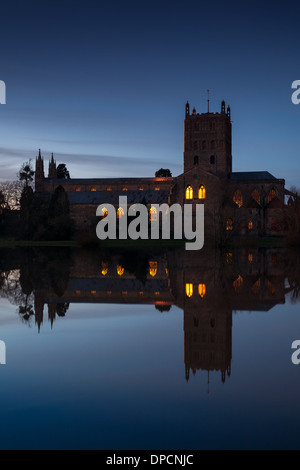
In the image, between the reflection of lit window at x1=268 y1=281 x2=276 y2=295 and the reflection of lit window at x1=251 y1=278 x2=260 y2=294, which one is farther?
the reflection of lit window at x1=268 y1=281 x2=276 y2=295

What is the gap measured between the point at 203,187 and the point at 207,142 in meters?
15.1

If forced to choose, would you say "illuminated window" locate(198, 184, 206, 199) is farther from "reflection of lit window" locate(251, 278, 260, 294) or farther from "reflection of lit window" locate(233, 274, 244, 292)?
"reflection of lit window" locate(251, 278, 260, 294)

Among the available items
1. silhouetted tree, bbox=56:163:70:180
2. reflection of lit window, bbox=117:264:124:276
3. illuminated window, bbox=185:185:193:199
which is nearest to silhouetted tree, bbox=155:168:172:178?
silhouetted tree, bbox=56:163:70:180

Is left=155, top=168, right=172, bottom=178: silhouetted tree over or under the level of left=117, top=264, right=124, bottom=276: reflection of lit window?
over

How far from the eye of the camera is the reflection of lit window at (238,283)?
19.4 meters

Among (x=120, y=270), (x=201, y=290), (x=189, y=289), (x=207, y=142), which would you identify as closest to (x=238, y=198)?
(x=207, y=142)

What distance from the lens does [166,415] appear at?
22.3ft

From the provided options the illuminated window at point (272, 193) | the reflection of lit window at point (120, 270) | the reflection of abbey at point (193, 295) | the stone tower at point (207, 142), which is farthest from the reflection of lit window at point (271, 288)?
the stone tower at point (207, 142)

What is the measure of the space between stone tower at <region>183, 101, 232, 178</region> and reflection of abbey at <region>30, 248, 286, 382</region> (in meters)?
74.1

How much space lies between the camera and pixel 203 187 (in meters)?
90.2

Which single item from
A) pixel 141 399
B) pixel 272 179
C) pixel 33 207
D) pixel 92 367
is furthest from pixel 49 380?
pixel 272 179

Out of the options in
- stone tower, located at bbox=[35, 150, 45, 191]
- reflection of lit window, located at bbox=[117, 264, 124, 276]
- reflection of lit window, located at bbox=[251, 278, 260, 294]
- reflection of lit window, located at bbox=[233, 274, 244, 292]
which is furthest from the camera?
stone tower, located at bbox=[35, 150, 45, 191]

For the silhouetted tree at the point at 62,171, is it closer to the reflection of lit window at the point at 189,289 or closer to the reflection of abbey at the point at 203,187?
the reflection of abbey at the point at 203,187

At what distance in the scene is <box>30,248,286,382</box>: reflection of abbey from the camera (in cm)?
1042
